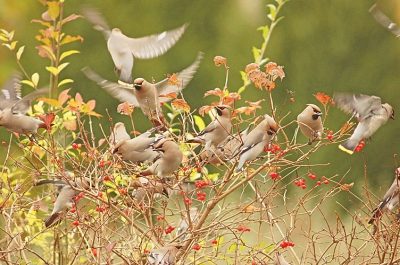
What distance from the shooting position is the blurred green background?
6.29 metres

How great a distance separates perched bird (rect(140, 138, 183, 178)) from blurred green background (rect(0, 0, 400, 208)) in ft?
11.4

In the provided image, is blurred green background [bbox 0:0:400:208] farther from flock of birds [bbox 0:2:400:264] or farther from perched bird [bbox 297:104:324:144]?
perched bird [bbox 297:104:324:144]

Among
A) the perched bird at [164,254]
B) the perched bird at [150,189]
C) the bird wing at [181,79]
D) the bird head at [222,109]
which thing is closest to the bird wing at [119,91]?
the bird wing at [181,79]

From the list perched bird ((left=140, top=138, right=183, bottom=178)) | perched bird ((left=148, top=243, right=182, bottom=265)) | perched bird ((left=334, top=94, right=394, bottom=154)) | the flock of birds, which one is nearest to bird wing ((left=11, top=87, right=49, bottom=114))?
the flock of birds

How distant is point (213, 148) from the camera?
2947mm

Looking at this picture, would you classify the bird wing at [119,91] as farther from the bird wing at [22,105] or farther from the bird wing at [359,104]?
the bird wing at [359,104]

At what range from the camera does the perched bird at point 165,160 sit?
264 cm

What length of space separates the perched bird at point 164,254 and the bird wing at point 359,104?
1.30 metres

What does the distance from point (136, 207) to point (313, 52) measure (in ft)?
14.6

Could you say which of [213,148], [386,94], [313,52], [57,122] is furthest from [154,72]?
[213,148]

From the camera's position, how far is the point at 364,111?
3.50 meters

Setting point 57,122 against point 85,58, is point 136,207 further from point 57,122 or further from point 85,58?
point 85,58

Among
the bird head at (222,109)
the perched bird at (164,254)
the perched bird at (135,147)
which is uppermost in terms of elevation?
the bird head at (222,109)

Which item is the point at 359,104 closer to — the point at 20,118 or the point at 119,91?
the point at 119,91
